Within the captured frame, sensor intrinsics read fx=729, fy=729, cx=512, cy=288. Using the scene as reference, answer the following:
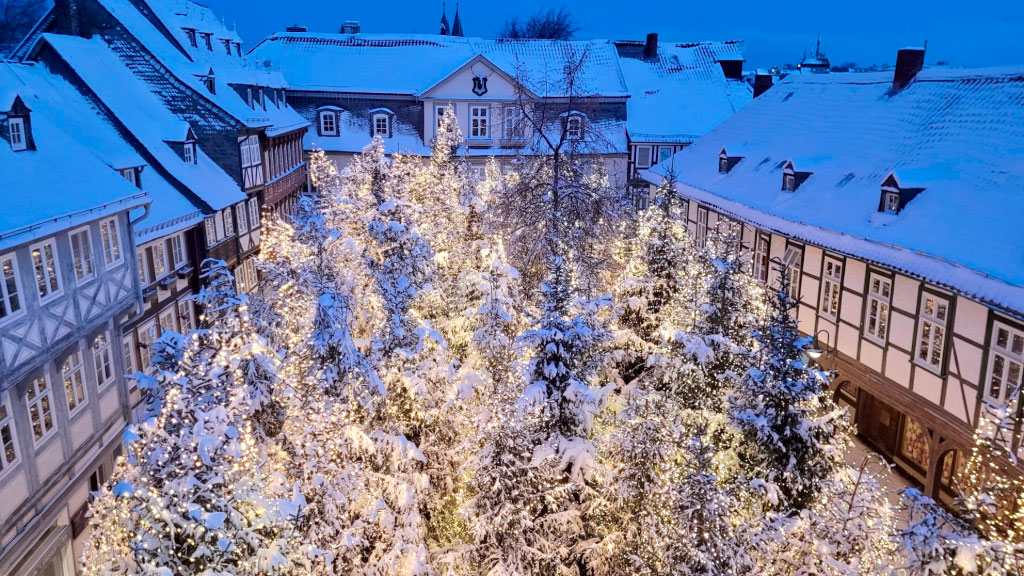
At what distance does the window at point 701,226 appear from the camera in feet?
93.6

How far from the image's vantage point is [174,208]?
71.5ft

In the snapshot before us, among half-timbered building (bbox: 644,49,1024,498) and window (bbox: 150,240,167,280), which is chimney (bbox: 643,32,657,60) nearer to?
half-timbered building (bbox: 644,49,1024,498)

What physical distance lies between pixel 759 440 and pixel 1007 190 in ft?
29.6

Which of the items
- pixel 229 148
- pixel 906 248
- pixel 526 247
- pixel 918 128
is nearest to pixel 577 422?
pixel 906 248

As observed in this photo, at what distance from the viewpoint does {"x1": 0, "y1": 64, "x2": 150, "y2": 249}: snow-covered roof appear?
12.5 m

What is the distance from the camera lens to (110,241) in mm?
16672

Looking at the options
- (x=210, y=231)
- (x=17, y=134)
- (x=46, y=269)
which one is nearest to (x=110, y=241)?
(x=17, y=134)

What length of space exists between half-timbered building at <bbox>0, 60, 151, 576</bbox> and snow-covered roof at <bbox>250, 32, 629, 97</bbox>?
26.2 metres

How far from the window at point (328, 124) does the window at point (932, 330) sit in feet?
114

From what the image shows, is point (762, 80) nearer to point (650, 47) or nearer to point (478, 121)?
point (650, 47)

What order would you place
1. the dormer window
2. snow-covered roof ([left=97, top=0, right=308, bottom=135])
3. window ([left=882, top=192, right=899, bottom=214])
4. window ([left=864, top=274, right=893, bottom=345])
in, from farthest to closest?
1. the dormer window
2. snow-covered roof ([left=97, top=0, right=308, bottom=135])
3. window ([left=882, top=192, right=899, bottom=214])
4. window ([left=864, top=274, right=893, bottom=345])

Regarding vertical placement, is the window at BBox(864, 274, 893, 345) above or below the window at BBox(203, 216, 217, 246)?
below

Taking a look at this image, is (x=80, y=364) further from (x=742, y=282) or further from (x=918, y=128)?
(x=918, y=128)

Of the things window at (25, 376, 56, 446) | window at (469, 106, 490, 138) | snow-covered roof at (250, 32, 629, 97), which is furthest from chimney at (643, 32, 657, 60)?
window at (25, 376, 56, 446)
